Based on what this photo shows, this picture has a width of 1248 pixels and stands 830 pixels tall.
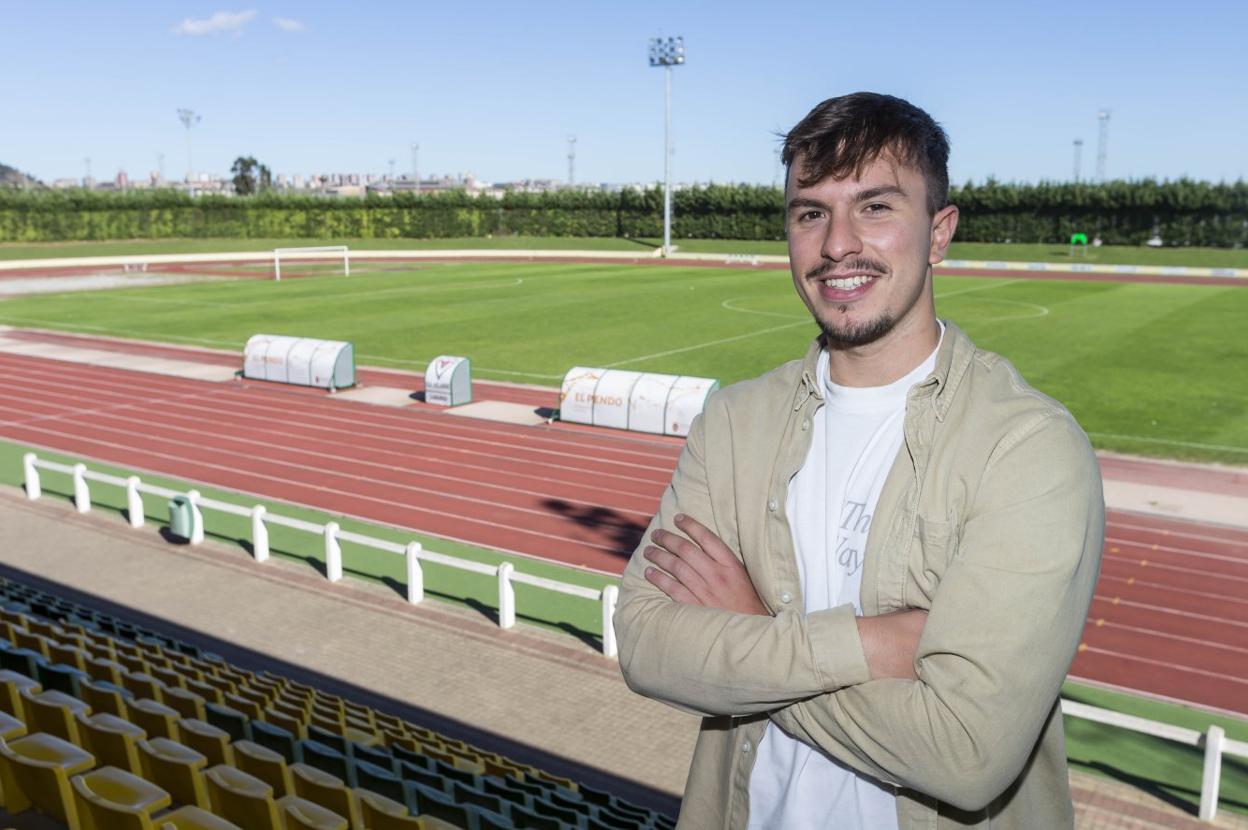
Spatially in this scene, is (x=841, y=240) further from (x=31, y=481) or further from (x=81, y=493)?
(x=31, y=481)

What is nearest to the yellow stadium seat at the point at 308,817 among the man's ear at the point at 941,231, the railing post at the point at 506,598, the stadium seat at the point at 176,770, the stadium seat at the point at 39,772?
the stadium seat at the point at 176,770

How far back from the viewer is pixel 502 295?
4388cm

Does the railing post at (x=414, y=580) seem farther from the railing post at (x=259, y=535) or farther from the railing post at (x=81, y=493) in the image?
the railing post at (x=81, y=493)

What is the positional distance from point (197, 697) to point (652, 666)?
471 centimetres

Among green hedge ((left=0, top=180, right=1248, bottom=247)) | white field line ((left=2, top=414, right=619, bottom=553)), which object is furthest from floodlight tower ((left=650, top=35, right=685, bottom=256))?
white field line ((left=2, top=414, right=619, bottom=553))

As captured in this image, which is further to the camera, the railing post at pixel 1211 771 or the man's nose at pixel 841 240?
the railing post at pixel 1211 771

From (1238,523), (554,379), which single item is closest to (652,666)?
(1238,523)

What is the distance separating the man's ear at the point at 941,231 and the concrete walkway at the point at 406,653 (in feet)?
20.5

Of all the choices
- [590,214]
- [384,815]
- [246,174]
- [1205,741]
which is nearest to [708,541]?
[384,815]

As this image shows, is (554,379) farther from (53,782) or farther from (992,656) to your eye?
(992,656)

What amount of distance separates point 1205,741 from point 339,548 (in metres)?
9.37

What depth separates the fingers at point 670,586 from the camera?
2518 millimetres

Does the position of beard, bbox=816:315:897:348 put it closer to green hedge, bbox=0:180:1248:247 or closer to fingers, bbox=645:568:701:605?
fingers, bbox=645:568:701:605

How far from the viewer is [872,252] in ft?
7.91
